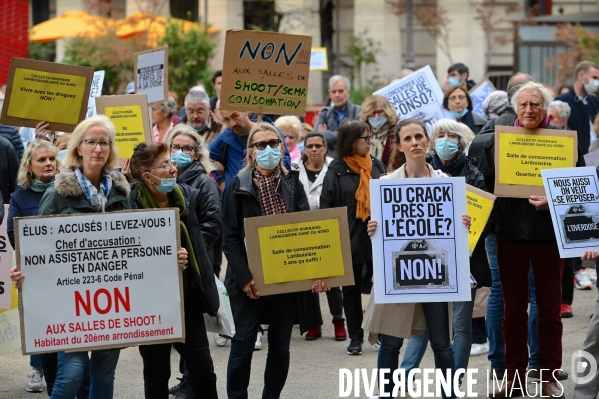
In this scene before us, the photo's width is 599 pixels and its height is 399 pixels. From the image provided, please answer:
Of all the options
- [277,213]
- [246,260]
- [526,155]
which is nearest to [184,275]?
[246,260]

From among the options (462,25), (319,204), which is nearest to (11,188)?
(319,204)

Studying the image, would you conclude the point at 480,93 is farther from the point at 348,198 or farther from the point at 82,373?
the point at 82,373

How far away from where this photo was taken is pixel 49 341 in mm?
5621

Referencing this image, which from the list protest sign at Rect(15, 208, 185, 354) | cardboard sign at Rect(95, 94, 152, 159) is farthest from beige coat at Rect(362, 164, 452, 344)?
cardboard sign at Rect(95, 94, 152, 159)

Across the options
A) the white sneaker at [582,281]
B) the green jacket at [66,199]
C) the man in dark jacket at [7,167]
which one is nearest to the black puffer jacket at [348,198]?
the man in dark jacket at [7,167]

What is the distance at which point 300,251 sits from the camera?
21.1 feet

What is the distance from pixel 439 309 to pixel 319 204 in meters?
2.85

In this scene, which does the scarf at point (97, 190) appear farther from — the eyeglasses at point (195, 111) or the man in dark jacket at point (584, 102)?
the man in dark jacket at point (584, 102)

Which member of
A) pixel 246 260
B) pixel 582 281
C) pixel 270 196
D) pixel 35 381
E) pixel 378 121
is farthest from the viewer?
pixel 582 281

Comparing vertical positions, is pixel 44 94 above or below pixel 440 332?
above

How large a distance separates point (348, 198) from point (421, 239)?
8.36ft

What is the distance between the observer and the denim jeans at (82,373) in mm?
5754

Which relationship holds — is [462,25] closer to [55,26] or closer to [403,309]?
[55,26]

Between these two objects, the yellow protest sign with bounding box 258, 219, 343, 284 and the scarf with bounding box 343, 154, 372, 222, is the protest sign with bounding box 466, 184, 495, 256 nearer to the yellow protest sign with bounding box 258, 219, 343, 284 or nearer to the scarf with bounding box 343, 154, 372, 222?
the yellow protest sign with bounding box 258, 219, 343, 284
